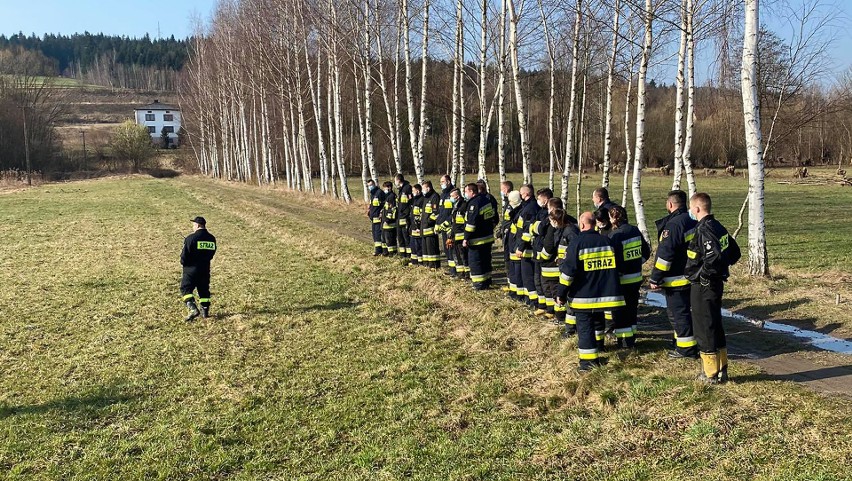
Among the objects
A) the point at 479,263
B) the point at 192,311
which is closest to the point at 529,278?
the point at 479,263

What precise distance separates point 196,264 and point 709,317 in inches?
337

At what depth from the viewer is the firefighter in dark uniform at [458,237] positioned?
40.5 ft

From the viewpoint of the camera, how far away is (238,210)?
31469mm

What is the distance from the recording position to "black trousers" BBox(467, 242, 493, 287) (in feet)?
39.8

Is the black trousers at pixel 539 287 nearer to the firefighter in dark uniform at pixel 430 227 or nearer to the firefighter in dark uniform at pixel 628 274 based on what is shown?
the firefighter in dark uniform at pixel 628 274

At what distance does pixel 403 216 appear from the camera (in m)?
15.7

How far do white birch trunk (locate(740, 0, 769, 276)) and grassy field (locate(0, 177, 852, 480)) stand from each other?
510 centimetres

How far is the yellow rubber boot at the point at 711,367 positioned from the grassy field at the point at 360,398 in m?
0.20

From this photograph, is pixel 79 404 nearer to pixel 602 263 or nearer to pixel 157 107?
pixel 602 263

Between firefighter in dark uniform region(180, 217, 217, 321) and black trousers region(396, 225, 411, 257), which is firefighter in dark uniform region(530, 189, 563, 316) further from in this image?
black trousers region(396, 225, 411, 257)

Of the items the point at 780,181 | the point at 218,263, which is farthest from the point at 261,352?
the point at 780,181

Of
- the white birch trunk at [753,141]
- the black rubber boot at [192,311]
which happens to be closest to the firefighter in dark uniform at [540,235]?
the white birch trunk at [753,141]

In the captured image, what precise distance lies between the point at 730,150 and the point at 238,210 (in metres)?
51.7

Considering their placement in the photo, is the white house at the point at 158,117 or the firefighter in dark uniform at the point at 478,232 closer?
the firefighter in dark uniform at the point at 478,232
